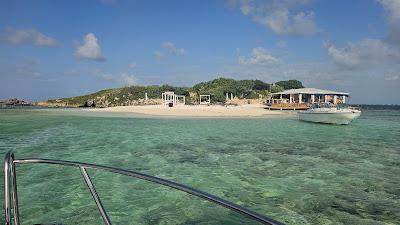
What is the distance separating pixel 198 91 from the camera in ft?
397

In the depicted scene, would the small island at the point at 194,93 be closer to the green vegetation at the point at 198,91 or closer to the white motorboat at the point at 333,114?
the green vegetation at the point at 198,91

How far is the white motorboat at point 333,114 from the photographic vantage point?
109 feet

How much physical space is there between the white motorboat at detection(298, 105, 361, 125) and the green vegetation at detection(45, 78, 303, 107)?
6950 cm

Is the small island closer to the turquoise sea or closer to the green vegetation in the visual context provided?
the green vegetation

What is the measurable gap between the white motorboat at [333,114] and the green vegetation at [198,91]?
2736 inches

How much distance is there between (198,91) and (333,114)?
88968 mm

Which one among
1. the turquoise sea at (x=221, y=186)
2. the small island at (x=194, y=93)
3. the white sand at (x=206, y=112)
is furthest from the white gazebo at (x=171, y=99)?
the turquoise sea at (x=221, y=186)

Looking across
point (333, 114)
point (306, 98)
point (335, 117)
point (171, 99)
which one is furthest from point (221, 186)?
point (171, 99)

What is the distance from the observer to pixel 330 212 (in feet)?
24.6

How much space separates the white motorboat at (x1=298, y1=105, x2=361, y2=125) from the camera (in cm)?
3316

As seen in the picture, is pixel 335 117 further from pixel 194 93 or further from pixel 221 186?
pixel 194 93

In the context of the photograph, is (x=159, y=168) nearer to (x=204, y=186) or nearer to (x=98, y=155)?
(x=204, y=186)

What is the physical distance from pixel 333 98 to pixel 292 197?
73001 millimetres

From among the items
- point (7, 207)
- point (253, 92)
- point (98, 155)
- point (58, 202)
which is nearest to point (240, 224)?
point (58, 202)
